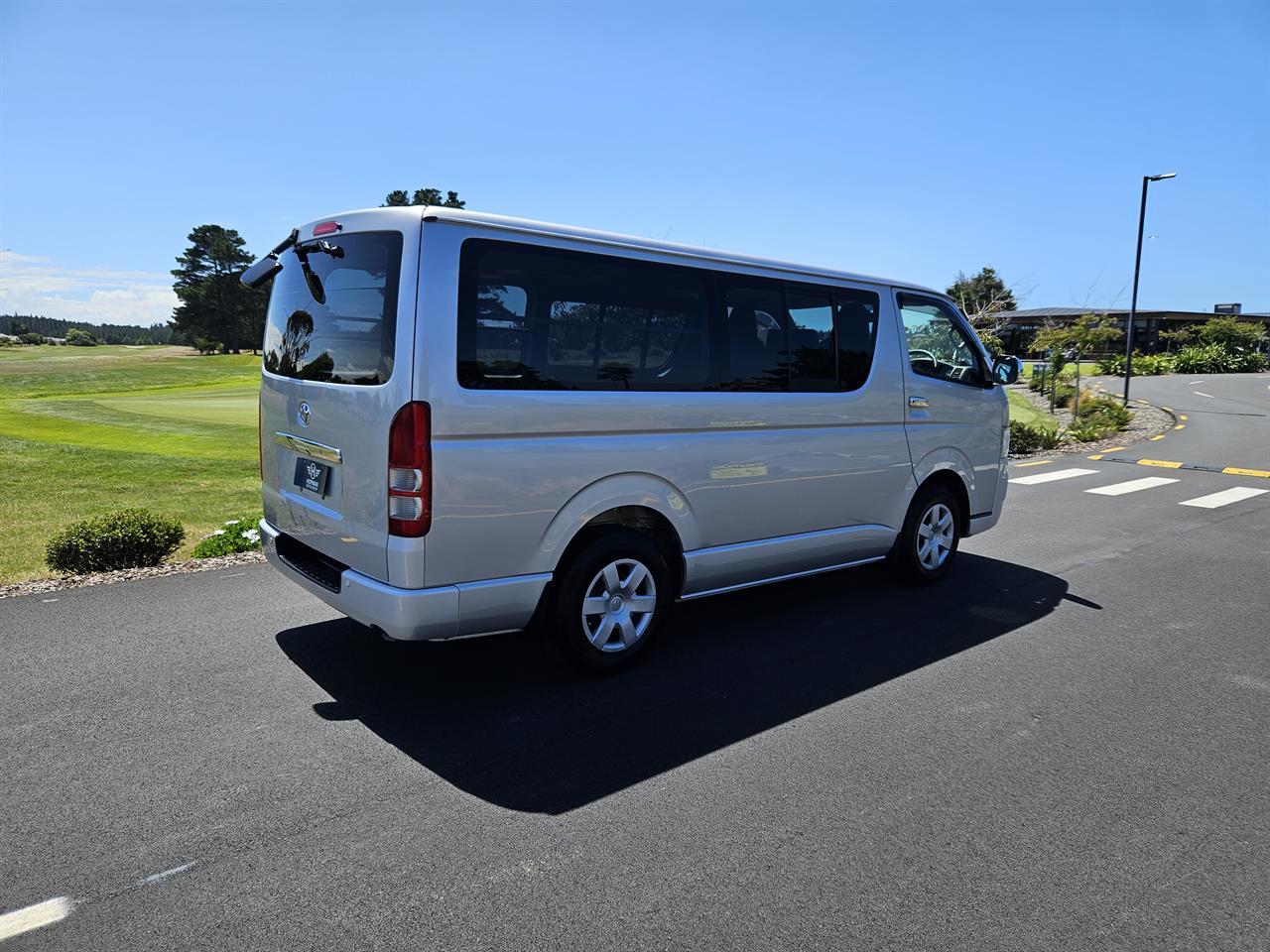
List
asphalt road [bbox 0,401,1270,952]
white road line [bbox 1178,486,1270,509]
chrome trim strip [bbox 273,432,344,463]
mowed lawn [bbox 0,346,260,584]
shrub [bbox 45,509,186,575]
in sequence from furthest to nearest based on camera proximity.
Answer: white road line [bbox 1178,486,1270,509], mowed lawn [bbox 0,346,260,584], shrub [bbox 45,509,186,575], chrome trim strip [bbox 273,432,344,463], asphalt road [bbox 0,401,1270,952]

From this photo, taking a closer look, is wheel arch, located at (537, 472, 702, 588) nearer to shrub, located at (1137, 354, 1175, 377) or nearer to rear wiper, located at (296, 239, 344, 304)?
rear wiper, located at (296, 239, 344, 304)

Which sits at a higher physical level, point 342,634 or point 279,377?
point 279,377

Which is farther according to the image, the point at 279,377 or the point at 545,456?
the point at 279,377

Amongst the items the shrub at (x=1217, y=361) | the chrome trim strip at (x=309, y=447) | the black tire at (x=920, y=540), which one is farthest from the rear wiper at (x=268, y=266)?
the shrub at (x=1217, y=361)

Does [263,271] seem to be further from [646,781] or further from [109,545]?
[646,781]

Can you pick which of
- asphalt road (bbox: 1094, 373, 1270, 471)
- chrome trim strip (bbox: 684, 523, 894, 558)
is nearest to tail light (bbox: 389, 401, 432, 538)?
chrome trim strip (bbox: 684, 523, 894, 558)

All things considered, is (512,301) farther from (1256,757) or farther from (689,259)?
(1256,757)

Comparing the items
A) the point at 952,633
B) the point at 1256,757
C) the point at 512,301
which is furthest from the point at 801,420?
the point at 1256,757

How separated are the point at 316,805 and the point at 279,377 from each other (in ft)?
7.59

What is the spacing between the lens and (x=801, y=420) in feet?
16.3

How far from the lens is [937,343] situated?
5.96m

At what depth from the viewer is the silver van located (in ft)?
11.7

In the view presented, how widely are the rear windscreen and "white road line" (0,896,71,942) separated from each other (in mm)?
2145

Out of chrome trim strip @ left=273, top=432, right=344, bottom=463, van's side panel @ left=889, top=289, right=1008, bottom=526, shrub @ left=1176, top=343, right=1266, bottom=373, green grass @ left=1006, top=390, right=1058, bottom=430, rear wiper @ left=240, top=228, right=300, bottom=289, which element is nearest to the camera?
chrome trim strip @ left=273, top=432, right=344, bottom=463
